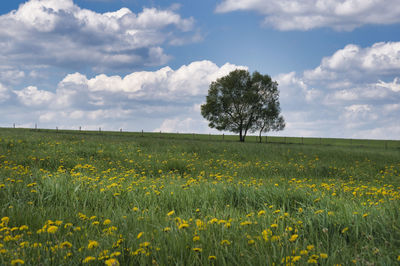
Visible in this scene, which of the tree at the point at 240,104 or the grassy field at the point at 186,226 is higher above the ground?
the tree at the point at 240,104

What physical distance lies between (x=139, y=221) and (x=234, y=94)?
59.3 m

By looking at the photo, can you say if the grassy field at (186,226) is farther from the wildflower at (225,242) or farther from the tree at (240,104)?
the tree at (240,104)

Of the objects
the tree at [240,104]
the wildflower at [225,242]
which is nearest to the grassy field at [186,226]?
A: the wildflower at [225,242]

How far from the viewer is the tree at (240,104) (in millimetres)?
61719

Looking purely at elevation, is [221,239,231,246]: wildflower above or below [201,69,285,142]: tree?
below

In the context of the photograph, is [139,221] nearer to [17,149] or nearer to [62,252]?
[62,252]

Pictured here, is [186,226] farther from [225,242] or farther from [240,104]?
[240,104]

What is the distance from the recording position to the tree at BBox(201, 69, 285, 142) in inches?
2430

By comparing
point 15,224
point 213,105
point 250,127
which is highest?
point 213,105

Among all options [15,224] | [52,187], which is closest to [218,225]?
[15,224]

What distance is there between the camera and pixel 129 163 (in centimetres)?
1302

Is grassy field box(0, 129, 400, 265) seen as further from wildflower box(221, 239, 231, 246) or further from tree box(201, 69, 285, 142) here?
tree box(201, 69, 285, 142)

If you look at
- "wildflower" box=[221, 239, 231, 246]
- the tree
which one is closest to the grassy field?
"wildflower" box=[221, 239, 231, 246]

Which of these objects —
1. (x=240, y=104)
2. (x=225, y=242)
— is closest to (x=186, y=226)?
(x=225, y=242)
